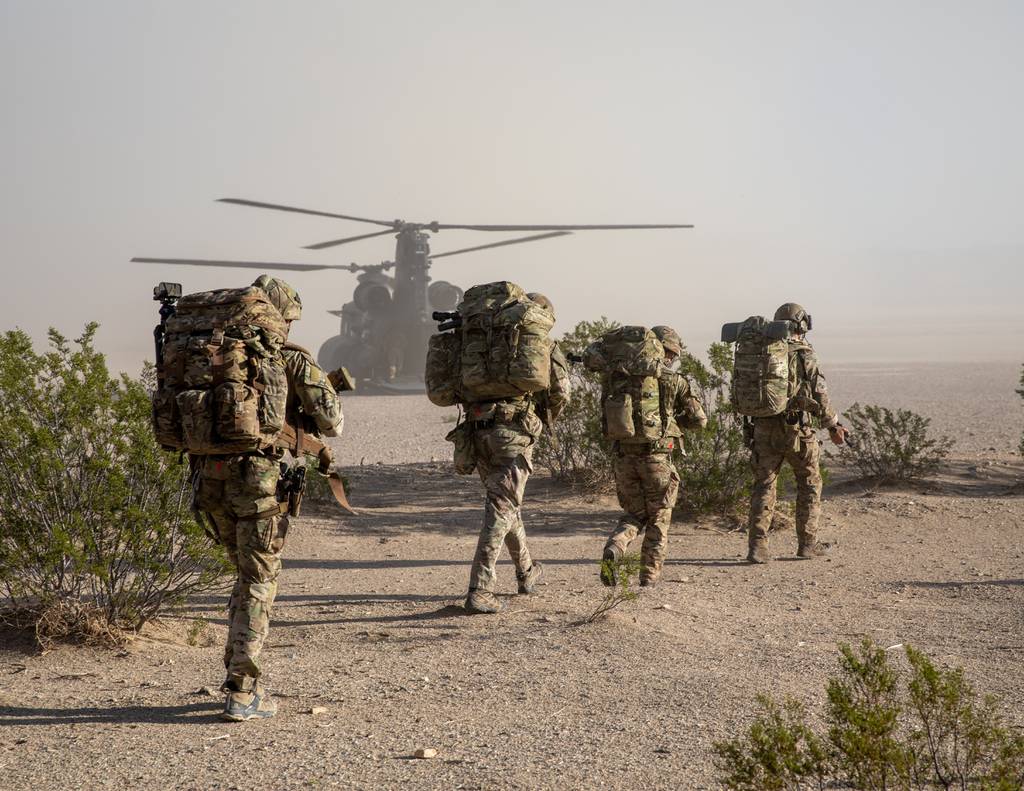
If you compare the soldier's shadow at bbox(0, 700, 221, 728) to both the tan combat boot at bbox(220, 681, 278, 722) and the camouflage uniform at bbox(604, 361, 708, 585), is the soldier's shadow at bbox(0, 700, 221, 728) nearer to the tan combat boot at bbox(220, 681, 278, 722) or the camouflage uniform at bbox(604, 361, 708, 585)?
the tan combat boot at bbox(220, 681, 278, 722)

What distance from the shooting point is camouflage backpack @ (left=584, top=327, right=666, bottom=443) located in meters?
7.37

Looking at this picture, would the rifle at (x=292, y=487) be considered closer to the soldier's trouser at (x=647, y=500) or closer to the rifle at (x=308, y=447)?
the rifle at (x=308, y=447)

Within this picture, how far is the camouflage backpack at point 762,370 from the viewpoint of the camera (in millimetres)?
8242

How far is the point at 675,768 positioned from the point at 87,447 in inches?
151

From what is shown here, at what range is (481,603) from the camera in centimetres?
672

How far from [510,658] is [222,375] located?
88.5 inches

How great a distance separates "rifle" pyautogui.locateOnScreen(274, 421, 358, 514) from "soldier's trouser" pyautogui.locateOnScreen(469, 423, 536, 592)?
1.66 meters

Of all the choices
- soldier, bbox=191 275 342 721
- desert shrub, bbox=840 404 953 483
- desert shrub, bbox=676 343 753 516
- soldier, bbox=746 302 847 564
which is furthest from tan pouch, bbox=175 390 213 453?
desert shrub, bbox=840 404 953 483

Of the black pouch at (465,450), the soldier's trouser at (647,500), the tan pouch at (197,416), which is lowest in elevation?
the soldier's trouser at (647,500)

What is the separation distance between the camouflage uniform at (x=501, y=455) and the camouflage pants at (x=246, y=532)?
210 cm

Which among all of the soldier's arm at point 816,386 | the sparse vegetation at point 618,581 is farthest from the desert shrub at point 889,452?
the sparse vegetation at point 618,581

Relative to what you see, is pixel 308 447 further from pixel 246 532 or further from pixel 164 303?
pixel 164 303

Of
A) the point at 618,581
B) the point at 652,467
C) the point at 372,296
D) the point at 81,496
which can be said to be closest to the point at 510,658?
the point at 618,581

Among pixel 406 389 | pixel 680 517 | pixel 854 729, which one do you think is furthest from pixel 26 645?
pixel 406 389
